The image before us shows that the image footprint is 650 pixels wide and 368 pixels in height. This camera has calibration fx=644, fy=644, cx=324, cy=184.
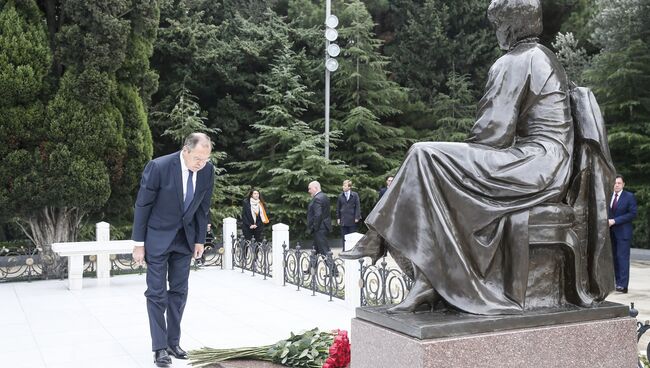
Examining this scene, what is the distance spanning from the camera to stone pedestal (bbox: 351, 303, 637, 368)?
355 centimetres

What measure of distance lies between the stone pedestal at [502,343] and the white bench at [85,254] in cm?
813

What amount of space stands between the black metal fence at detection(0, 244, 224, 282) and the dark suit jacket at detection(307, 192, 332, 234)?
2.42m

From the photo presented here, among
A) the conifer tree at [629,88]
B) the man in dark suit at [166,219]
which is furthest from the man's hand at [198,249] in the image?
the conifer tree at [629,88]

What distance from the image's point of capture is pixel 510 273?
3834 mm

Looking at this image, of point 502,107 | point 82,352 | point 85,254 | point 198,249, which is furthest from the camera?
point 85,254

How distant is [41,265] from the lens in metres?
12.8

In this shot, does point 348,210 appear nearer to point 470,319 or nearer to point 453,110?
point 453,110

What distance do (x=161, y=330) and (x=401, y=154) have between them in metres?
18.0

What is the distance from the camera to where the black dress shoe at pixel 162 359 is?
590cm

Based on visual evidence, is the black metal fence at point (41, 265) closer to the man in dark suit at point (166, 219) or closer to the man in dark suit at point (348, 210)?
the man in dark suit at point (348, 210)

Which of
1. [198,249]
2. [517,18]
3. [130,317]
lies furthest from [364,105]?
[517,18]

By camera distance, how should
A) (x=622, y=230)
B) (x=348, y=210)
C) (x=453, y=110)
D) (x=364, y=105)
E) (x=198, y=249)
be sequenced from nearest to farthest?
(x=198, y=249) < (x=622, y=230) < (x=348, y=210) < (x=364, y=105) < (x=453, y=110)

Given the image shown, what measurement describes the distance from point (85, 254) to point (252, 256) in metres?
3.17

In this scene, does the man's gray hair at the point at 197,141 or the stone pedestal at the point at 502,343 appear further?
the man's gray hair at the point at 197,141
